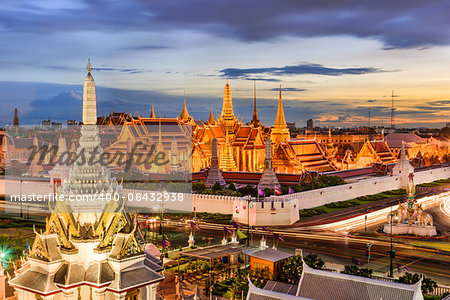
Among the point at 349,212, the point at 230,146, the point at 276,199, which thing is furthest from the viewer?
the point at 230,146

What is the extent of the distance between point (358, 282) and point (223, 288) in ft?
24.9

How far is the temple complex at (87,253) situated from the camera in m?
15.0

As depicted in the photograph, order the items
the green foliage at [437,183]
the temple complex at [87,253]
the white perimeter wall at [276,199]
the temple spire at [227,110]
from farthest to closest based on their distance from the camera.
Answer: the temple spire at [227,110] → the green foliage at [437,183] → the white perimeter wall at [276,199] → the temple complex at [87,253]

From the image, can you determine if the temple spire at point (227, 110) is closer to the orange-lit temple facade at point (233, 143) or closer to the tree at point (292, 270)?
the orange-lit temple facade at point (233, 143)

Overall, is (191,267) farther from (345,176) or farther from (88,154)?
(345,176)

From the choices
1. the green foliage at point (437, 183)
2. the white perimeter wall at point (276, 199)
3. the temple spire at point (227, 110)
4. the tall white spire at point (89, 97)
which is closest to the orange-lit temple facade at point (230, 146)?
the temple spire at point (227, 110)

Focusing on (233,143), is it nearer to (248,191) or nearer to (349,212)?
(248,191)

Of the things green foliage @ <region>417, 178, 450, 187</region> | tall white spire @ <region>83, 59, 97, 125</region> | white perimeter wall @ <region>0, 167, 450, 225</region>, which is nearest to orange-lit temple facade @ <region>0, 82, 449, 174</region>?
white perimeter wall @ <region>0, 167, 450, 225</region>

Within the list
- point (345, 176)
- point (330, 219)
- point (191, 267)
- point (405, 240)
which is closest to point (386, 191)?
point (345, 176)

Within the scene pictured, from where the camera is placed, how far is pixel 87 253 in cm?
1556

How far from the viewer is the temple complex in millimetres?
14992

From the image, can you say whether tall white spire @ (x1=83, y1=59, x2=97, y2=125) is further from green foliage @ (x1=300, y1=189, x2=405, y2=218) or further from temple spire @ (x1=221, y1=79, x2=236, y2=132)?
temple spire @ (x1=221, y1=79, x2=236, y2=132)

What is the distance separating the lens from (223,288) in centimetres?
2245

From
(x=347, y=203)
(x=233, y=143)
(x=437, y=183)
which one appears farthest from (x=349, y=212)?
(x=437, y=183)
